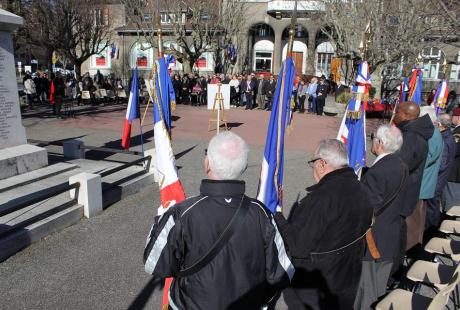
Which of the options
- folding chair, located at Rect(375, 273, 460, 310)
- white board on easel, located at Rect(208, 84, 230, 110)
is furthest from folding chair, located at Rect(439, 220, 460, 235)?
white board on easel, located at Rect(208, 84, 230, 110)

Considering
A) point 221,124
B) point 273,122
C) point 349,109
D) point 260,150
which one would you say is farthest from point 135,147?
point 273,122

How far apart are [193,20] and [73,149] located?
21299 millimetres

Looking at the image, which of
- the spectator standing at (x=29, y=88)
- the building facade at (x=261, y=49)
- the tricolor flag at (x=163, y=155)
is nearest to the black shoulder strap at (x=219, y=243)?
the tricolor flag at (x=163, y=155)

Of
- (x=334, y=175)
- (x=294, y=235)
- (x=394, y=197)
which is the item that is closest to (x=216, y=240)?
(x=294, y=235)

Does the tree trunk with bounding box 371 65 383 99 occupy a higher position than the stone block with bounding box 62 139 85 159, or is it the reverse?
the tree trunk with bounding box 371 65 383 99

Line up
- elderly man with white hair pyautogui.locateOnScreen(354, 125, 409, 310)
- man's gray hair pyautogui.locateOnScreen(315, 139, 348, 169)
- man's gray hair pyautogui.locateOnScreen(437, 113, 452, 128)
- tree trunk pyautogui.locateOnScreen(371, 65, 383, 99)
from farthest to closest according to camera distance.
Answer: tree trunk pyautogui.locateOnScreen(371, 65, 383, 99), man's gray hair pyautogui.locateOnScreen(437, 113, 452, 128), elderly man with white hair pyautogui.locateOnScreen(354, 125, 409, 310), man's gray hair pyautogui.locateOnScreen(315, 139, 348, 169)

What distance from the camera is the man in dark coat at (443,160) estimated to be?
595cm

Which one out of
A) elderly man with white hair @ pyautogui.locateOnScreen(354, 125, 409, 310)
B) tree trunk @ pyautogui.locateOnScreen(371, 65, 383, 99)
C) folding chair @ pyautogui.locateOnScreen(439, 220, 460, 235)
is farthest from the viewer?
tree trunk @ pyautogui.locateOnScreen(371, 65, 383, 99)

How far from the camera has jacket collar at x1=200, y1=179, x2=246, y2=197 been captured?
222 cm

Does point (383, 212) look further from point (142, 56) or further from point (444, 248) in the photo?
point (142, 56)

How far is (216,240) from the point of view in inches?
85.9

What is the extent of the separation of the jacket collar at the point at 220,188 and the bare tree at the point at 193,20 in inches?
994

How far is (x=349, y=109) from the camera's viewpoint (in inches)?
255

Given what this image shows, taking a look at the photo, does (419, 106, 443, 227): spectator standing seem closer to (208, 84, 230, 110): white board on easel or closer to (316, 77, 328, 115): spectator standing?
(208, 84, 230, 110): white board on easel
